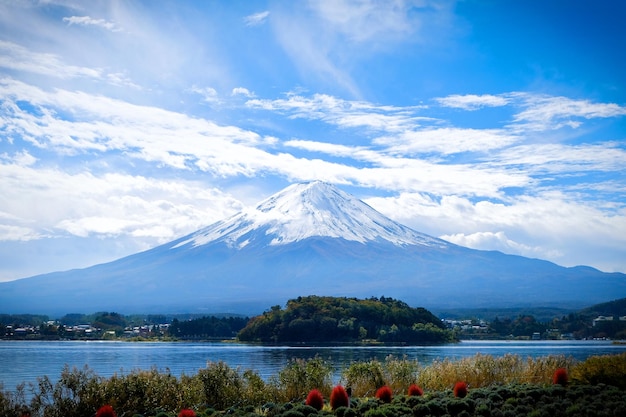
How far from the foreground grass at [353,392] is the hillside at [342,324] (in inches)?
2051

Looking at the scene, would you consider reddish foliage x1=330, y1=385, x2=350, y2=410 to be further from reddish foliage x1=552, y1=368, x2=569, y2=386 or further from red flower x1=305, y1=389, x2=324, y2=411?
reddish foliage x1=552, y1=368, x2=569, y2=386

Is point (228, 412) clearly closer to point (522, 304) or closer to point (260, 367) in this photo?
point (260, 367)

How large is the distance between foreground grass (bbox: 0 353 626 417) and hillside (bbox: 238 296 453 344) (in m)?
52.1

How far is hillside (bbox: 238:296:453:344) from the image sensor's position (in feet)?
249

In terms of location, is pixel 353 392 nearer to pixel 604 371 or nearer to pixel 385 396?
pixel 385 396

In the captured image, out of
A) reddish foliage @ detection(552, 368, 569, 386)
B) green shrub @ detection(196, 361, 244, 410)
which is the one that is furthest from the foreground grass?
reddish foliage @ detection(552, 368, 569, 386)

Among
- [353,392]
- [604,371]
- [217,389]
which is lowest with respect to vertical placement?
[353,392]

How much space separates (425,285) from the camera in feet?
650

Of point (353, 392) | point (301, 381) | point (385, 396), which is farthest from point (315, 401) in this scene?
point (353, 392)

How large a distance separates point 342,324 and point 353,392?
54068mm

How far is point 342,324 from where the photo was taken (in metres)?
76.3

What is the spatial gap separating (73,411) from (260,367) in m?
22.7

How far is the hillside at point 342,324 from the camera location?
75875mm

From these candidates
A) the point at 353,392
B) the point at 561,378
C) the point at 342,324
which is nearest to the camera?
the point at 561,378
